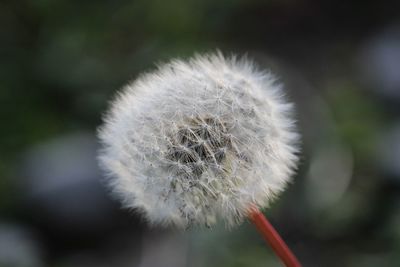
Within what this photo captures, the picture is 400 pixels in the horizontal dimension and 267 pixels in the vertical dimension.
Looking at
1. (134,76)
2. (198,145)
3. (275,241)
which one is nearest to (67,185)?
(134,76)

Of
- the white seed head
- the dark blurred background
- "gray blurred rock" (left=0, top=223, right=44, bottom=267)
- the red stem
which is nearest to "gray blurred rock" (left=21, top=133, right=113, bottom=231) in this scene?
the dark blurred background

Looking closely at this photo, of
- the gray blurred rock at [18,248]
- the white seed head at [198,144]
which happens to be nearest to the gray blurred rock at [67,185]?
the gray blurred rock at [18,248]

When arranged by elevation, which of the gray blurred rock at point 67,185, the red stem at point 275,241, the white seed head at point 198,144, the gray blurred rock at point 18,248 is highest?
the gray blurred rock at point 67,185

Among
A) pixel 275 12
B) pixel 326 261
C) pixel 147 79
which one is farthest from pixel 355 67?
pixel 147 79

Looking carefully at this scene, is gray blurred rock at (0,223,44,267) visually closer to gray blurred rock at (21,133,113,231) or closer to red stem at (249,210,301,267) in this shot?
gray blurred rock at (21,133,113,231)

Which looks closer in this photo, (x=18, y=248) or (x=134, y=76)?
(x=18, y=248)

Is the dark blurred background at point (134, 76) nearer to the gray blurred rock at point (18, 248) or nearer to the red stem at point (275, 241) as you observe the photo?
the gray blurred rock at point (18, 248)

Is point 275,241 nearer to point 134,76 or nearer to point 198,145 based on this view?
point 198,145
